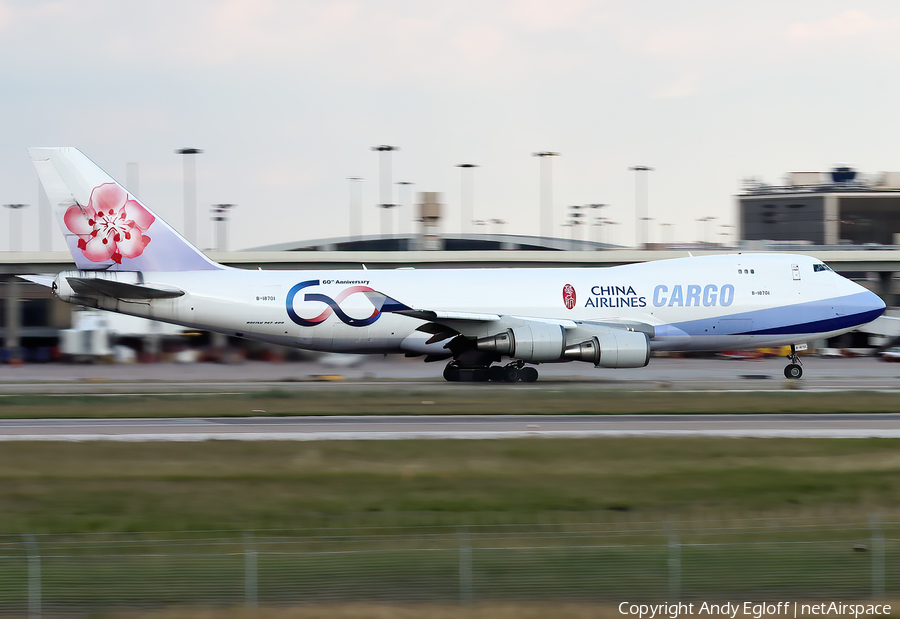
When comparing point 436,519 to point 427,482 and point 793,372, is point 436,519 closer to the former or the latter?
point 427,482

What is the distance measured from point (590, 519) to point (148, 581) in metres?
7.97

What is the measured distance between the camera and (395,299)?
4138 centimetres

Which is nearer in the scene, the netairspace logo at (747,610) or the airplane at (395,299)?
the netairspace logo at (747,610)

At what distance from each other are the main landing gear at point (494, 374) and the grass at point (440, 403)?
3.42 meters

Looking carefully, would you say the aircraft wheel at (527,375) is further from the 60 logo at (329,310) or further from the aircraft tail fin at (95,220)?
the aircraft tail fin at (95,220)

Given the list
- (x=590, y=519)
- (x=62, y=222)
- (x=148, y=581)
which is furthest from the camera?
(x=62, y=222)

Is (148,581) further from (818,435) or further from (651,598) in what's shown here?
(818,435)

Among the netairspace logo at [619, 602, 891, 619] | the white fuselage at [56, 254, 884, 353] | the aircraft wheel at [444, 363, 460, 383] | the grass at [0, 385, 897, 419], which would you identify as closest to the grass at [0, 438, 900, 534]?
the netairspace logo at [619, 602, 891, 619]

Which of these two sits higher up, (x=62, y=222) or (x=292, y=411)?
(x=62, y=222)

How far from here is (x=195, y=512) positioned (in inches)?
685

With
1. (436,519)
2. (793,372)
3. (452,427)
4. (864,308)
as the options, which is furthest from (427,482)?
(864,308)

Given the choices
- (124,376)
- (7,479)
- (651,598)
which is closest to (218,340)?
(124,376)

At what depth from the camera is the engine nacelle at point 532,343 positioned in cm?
3872

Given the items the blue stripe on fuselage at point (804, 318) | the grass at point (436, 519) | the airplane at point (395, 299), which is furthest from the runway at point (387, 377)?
the grass at point (436, 519)
